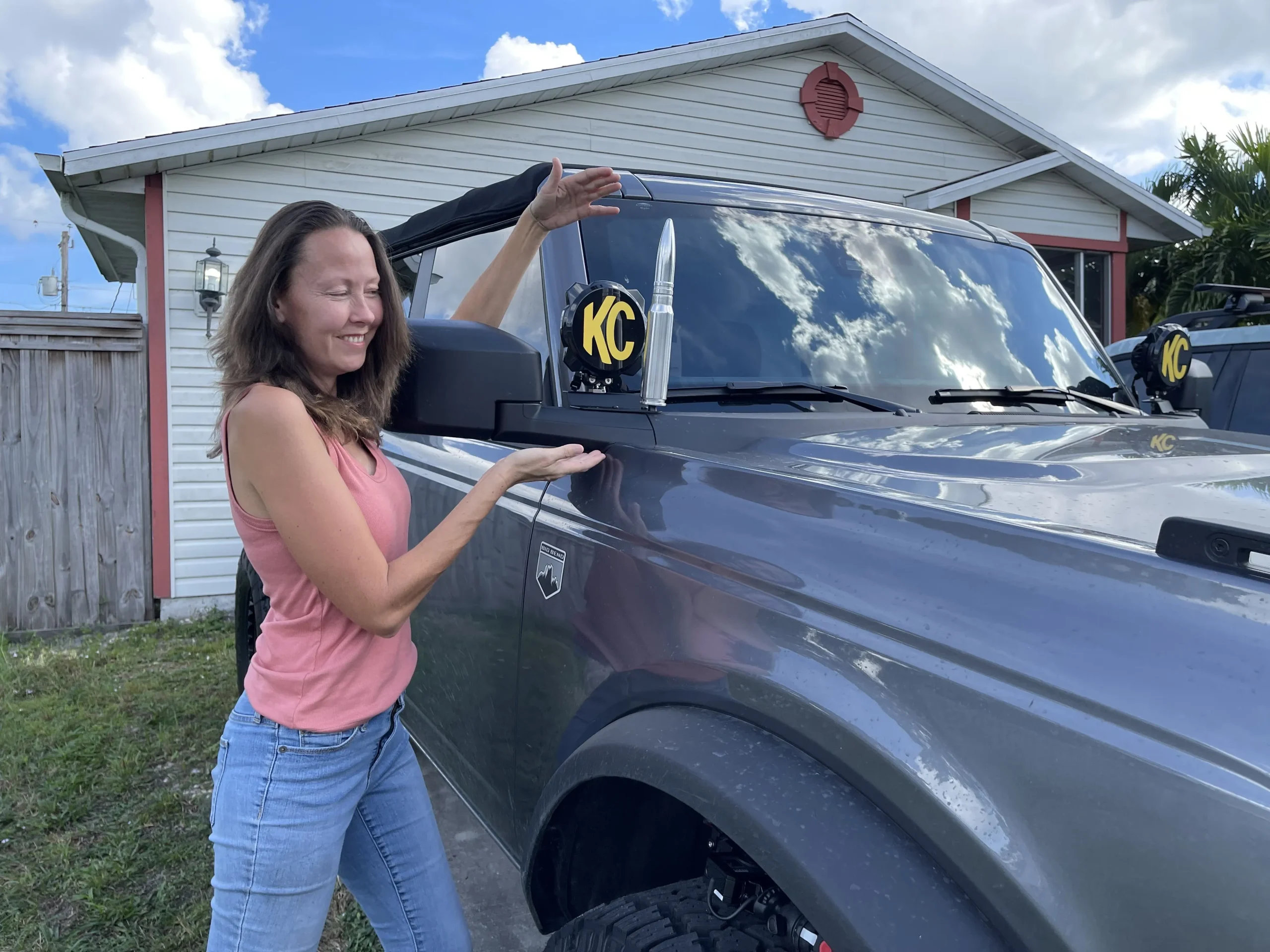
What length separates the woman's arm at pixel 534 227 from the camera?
2096 millimetres

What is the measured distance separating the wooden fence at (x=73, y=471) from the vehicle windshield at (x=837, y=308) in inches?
258

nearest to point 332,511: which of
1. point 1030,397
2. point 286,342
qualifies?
point 286,342

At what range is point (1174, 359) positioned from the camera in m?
2.79

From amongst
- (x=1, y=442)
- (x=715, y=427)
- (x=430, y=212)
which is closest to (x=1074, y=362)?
(x=715, y=427)

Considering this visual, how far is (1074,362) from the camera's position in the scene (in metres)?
2.55

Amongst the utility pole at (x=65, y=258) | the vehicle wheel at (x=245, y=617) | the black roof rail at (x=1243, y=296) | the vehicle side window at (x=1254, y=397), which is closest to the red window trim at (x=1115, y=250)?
the vehicle side window at (x=1254, y=397)

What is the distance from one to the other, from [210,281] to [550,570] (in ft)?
21.2

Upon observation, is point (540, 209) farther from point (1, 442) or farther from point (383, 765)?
point (1, 442)

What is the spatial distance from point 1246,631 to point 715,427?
1.06 m

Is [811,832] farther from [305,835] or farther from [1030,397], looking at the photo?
[1030,397]

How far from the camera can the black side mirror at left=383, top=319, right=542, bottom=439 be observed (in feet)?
5.28

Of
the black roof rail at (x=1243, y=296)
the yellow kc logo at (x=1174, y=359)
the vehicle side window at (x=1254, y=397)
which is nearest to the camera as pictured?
the yellow kc logo at (x=1174, y=359)

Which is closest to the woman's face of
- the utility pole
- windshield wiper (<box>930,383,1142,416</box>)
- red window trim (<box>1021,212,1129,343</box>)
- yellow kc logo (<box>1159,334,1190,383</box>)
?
windshield wiper (<box>930,383,1142,416</box>)

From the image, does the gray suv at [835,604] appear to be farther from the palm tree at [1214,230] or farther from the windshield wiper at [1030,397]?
the palm tree at [1214,230]
